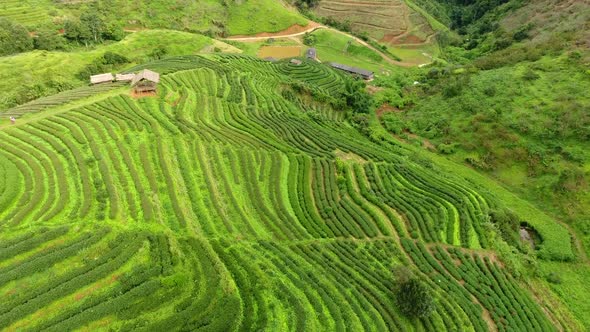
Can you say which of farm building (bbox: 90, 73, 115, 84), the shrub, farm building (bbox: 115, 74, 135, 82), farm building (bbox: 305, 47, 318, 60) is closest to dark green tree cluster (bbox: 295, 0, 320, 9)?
farm building (bbox: 305, 47, 318, 60)

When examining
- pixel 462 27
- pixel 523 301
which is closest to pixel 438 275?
pixel 523 301

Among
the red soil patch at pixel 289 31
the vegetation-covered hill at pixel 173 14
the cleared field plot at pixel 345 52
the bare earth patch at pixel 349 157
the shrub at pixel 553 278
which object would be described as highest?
the vegetation-covered hill at pixel 173 14

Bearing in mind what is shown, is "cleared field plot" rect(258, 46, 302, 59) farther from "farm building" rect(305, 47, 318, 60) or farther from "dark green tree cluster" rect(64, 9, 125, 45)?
"dark green tree cluster" rect(64, 9, 125, 45)

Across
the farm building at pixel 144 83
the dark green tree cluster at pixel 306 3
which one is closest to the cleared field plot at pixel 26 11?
the farm building at pixel 144 83

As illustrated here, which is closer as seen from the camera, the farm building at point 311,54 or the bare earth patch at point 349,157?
the bare earth patch at point 349,157

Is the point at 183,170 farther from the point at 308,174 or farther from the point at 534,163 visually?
the point at 534,163

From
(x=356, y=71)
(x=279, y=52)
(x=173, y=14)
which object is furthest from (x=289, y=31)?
(x=173, y=14)

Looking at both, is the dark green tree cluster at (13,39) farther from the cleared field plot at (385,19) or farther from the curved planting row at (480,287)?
the curved planting row at (480,287)
